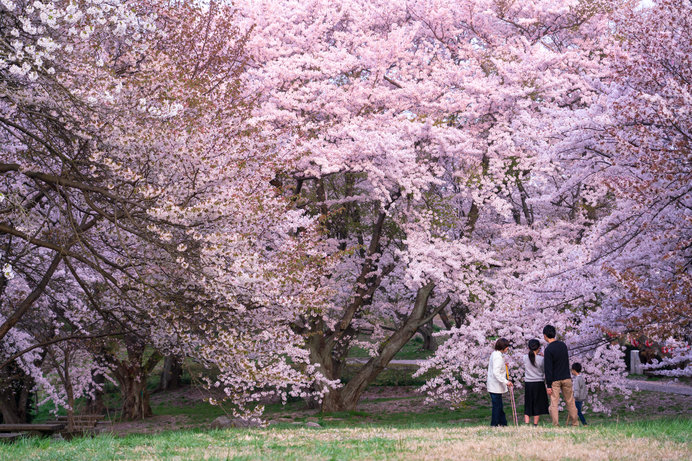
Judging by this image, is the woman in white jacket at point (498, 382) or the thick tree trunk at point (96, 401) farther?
the thick tree trunk at point (96, 401)

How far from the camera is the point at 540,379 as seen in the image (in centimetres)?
1194

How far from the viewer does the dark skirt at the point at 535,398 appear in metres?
11.8

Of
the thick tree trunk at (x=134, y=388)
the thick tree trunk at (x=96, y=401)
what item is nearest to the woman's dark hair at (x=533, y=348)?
the thick tree trunk at (x=134, y=388)

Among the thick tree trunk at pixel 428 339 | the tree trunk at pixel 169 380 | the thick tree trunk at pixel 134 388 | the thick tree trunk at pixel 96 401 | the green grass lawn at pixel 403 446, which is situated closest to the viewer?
the green grass lawn at pixel 403 446

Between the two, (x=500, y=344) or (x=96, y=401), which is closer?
(x=500, y=344)

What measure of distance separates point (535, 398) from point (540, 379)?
34cm

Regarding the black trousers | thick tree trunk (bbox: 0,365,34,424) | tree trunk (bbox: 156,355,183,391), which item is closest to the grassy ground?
the black trousers

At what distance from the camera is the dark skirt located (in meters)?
11.8

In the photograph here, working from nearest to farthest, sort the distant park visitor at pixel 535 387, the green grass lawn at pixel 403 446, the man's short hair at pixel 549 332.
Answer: the green grass lawn at pixel 403 446 < the man's short hair at pixel 549 332 < the distant park visitor at pixel 535 387

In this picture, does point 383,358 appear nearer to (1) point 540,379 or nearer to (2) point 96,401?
(1) point 540,379

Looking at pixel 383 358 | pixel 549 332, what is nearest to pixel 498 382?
pixel 549 332

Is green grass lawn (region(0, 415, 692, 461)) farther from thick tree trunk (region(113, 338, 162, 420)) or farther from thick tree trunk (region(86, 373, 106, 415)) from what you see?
thick tree trunk (region(86, 373, 106, 415))

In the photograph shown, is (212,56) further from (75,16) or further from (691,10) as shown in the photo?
(691,10)

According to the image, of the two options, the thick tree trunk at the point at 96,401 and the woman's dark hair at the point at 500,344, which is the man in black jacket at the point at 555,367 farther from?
the thick tree trunk at the point at 96,401
